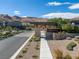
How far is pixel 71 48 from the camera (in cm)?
2620

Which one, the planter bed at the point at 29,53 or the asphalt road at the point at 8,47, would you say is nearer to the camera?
the planter bed at the point at 29,53

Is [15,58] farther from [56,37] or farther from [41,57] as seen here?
[56,37]

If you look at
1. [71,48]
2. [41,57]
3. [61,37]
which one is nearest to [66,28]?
[61,37]

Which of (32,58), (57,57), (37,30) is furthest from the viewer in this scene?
(37,30)

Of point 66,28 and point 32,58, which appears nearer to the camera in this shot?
point 32,58

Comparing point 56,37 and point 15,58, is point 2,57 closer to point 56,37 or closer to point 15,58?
point 15,58

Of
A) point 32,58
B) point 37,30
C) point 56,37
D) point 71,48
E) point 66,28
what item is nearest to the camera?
point 32,58

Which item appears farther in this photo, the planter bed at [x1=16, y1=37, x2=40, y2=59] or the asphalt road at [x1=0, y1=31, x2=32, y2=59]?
the asphalt road at [x1=0, y1=31, x2=32, y2=59]

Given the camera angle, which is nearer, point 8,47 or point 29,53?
point 29,53

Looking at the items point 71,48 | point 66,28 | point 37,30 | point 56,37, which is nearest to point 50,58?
point 71,48

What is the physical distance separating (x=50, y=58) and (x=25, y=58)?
2.16 m

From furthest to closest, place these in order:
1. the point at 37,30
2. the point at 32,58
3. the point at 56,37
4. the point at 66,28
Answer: the point at 66,28
the point at 37,30
the point at 56,37
the point at 32,58

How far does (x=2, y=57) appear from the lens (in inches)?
789

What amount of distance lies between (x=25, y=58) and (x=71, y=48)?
8.49 m
